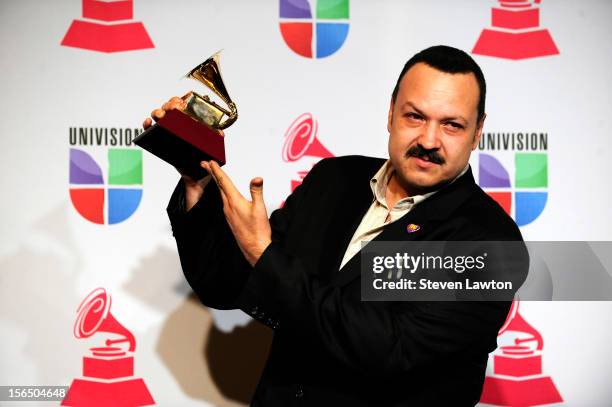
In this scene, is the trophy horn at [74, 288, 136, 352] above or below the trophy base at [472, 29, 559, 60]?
below

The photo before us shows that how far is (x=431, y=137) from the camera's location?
66.0 inches

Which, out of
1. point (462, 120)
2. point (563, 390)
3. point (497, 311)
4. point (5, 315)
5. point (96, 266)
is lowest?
point (563, 390)

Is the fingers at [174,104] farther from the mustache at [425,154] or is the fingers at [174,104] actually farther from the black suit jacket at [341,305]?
the mustache at [425,154]

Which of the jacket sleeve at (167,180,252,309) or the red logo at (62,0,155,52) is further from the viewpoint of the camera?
the red logo at (62,0,155,52)

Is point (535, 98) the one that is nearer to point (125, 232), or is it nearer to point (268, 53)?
point (268, 53)

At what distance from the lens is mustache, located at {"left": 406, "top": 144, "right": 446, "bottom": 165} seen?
1700 mm

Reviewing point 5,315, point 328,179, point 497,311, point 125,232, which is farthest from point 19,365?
point 497,311

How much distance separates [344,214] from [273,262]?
41 cm

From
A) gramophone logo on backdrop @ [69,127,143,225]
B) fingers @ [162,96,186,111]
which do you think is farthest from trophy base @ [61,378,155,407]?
fingers @ [162,96,186,111]

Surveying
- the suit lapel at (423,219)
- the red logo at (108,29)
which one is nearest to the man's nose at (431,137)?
the suit lapel at (423,219)

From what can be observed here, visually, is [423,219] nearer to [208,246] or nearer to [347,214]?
[347,214]

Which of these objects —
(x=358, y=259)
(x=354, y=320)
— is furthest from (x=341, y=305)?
(x=358, y=259)

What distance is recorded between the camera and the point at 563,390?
8.65 feet

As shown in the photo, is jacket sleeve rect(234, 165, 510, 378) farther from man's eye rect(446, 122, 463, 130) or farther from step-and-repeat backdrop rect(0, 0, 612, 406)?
step-and-repeat backdrop rect(0, 0, 612, 406)
